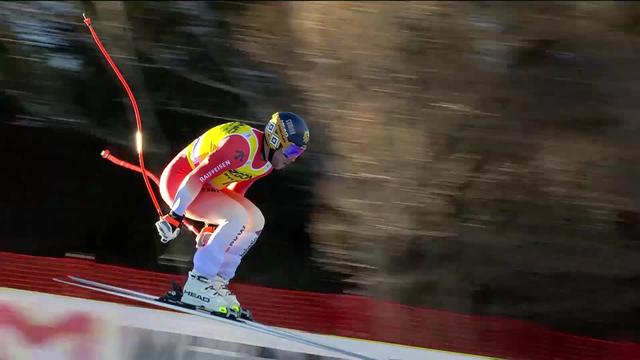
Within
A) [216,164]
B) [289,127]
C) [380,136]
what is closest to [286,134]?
[289,127]

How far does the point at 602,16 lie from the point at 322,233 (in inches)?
61.5

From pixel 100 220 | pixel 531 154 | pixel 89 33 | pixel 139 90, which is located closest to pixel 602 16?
pixel 531 154

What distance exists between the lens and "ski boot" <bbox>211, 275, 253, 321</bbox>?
9.79 feet

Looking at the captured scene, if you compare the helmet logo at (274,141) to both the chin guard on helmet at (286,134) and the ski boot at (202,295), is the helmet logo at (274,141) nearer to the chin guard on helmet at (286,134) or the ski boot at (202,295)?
the chin guard on helmet at (286,134)

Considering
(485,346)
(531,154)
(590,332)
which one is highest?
(531,154)

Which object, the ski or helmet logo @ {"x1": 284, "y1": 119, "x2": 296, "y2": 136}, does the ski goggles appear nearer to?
helmet logo @ {"x1": 284, "y1": 119, "x2": 296, "y2": 136}

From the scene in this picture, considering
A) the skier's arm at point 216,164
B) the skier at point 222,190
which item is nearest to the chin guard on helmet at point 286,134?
the skier at point 222,190

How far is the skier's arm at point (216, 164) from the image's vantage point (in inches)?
111

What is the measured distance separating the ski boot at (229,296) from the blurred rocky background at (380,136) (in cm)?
55

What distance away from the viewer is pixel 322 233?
3625mm

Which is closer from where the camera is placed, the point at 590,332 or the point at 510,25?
the point at 510,25

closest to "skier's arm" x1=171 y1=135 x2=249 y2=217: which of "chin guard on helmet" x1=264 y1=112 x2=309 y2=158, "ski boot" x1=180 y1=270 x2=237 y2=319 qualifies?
"chin guard on helmet" x1=264 y1=112 x2=309 y2=158

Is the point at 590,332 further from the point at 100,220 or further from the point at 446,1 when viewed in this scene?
the point at 100,220

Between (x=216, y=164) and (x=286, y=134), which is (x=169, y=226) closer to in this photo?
(x=216, y=164)
